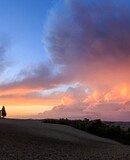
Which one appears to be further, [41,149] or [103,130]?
[103,130]

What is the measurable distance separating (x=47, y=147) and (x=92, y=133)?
1701 centimetres

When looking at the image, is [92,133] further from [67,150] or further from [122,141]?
[67,150]

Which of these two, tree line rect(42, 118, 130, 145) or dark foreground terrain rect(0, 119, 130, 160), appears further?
tree line rect(42, 118, 130, 145)

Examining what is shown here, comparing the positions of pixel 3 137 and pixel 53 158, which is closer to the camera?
pixel 53 158

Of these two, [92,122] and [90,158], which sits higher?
[92,122]

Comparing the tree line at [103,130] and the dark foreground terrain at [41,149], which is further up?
the tree line at [103,130]

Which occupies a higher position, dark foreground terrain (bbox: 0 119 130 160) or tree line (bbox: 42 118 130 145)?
tree line (bbox: 42 118 130 145)

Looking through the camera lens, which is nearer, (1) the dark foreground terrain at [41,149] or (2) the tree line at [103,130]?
(1) the dark foreground terrain at [41,149]

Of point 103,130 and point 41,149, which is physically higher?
point 103,130

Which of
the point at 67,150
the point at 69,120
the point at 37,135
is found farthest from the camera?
the point at 69,120

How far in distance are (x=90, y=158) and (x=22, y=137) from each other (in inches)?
312

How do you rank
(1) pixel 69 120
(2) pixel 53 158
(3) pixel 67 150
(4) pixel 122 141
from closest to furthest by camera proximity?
(2) pixel 53 158 < (3) pixel 67 150 < (4) pixel 122 141 < (1) pixel 69 120

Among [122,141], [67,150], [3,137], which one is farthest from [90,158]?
[122,141]

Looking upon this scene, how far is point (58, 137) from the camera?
32.9m
